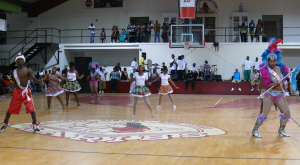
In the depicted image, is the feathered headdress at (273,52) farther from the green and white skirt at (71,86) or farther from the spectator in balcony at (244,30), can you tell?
the spectator in balcony at (244,30)

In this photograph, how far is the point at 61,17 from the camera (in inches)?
1256

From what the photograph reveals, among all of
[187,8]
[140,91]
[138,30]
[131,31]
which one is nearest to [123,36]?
[131,31]

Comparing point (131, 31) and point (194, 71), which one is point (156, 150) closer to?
point (194, 71)

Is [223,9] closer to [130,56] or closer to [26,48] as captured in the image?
[130,56]

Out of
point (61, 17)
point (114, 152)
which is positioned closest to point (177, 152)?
point (114, 152)

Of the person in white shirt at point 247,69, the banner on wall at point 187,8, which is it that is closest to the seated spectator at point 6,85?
the banner on wall at point 187,8

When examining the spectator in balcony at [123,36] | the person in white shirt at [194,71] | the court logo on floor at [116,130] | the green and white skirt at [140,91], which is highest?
the spectator in balcony at [123,36]

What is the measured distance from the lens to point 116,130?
8.32m

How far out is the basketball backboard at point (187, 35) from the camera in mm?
21500

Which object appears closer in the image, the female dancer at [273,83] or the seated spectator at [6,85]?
the female dancer at [273,83]

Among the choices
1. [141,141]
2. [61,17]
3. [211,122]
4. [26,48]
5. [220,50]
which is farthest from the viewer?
[61,17]

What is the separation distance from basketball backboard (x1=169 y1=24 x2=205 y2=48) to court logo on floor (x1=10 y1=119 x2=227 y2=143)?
1272cm

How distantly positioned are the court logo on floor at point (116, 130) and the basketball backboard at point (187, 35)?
12719mm

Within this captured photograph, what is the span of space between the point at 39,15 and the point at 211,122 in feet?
87.7
